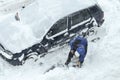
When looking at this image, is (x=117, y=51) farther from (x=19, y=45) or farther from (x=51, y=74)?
(x=19, y=45)

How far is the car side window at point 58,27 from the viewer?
508 inches

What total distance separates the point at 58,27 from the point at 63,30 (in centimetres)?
26

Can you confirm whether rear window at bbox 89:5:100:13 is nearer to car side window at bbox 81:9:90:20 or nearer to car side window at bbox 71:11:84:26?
car side window at bbox 81:9:90:20

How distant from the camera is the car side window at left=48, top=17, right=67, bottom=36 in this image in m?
12.9

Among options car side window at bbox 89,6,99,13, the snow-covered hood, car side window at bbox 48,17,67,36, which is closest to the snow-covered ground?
the snow-covered hood

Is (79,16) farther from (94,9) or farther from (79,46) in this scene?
(79,46)

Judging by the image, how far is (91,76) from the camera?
40.6 ft

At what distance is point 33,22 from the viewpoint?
43.2 ft

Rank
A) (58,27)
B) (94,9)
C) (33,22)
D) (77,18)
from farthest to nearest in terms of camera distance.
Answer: (94,9) → (77,18) → (33,22) → (58,27)

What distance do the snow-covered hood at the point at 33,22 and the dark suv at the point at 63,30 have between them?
6.3 inches

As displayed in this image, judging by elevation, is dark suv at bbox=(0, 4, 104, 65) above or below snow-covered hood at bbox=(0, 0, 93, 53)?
below

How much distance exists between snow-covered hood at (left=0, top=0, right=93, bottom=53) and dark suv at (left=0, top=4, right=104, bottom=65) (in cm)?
16

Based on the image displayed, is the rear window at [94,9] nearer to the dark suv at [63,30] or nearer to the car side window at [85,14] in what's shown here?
the dark suv at [63,30]

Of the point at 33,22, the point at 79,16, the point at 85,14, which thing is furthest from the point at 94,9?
the point at 33,22
